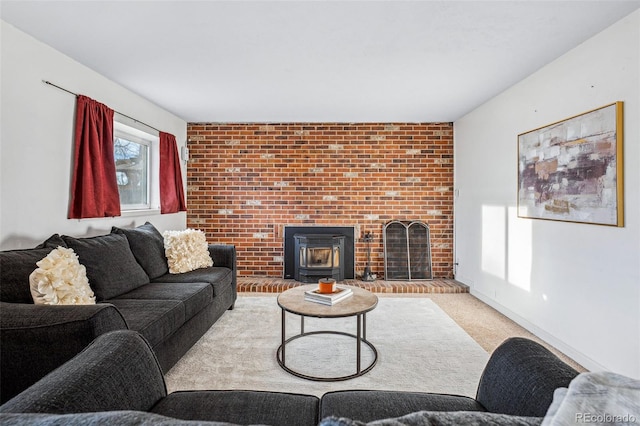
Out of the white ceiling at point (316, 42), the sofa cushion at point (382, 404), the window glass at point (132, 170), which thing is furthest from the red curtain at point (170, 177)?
the sofa cushion at point (382, 404)

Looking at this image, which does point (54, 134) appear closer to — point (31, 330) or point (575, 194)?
point (31, 330)

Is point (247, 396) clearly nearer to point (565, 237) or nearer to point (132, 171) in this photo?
point (565, 237)

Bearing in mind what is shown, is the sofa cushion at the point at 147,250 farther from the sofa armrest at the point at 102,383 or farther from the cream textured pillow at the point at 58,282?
the sofa armrest at the point at 102,383

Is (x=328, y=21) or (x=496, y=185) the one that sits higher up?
(x=328, y=21)

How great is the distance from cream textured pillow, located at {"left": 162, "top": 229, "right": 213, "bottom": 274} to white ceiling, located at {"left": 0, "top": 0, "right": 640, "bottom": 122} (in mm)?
1506

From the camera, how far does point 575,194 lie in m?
2.43

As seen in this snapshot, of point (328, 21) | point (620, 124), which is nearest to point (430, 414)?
point (328, 21)

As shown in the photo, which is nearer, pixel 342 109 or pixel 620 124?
pixel 620 124

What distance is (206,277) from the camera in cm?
296

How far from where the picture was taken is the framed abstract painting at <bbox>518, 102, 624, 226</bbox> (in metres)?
2.12

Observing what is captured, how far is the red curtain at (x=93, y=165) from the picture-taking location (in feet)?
8.84

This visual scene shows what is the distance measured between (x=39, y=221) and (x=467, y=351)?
132 inches

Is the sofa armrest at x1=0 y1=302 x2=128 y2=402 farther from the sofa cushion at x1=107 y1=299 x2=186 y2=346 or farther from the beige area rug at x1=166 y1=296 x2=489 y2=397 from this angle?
the beige area rug at x1=166 y1=296 x2=489 y2=397

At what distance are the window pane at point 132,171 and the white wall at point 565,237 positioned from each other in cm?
413
